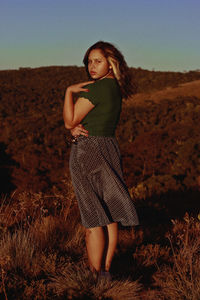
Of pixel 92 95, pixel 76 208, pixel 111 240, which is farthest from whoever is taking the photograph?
pixel 76 208

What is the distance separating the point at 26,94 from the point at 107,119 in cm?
6189

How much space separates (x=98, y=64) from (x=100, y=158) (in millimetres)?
682

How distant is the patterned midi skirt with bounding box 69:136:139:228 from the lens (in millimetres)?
2947

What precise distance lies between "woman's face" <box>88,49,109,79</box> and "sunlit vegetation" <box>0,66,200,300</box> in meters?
0.42

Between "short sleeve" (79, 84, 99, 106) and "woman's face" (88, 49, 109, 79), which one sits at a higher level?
"woman's face" (88, 49, 109, 79)

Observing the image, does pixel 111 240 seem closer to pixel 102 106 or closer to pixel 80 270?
pixel 80 270

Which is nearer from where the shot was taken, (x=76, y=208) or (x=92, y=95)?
(x=92, y=95)

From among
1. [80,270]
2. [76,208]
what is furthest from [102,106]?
[76,208]

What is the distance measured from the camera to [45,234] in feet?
12.7

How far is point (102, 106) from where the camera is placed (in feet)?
9.49

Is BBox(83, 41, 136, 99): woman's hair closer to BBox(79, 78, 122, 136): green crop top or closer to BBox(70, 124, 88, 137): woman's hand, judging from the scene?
BBox(79, 78, 122, 136): green crop top

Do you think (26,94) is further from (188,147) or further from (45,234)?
(45,234)

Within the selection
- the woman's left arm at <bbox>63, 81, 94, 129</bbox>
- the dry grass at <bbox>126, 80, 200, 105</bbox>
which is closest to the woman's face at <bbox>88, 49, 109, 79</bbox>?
the woman's left arm at <bbox>63, 81, 94, 129</bbox>

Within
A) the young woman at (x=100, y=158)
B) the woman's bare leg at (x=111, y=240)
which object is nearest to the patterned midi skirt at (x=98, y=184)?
the young woman at (x=100, y=158)
